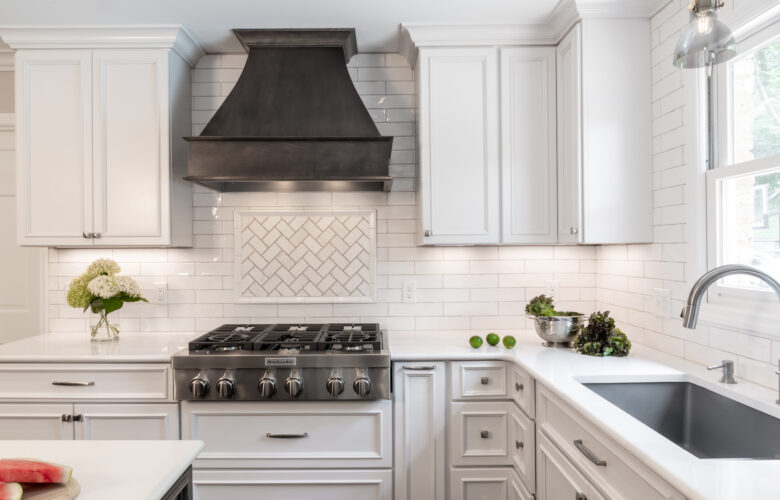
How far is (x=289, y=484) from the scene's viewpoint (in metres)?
2.48

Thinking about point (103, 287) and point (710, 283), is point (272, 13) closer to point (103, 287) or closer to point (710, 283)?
point (103, 287)

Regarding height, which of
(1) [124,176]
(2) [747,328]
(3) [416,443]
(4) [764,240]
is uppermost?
(1) [124,176]

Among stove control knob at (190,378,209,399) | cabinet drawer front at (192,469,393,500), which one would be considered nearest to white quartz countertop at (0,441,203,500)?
stove control knob at (190,378,209,399)

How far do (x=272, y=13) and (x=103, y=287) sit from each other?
166 centimetres

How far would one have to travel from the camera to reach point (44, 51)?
2775mm

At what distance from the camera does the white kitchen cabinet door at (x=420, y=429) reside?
8.23 feet

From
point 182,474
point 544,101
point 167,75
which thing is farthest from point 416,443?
point 167,75

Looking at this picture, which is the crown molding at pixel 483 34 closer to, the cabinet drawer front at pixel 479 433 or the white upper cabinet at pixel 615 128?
the white upper cabinet at pixel 615 128

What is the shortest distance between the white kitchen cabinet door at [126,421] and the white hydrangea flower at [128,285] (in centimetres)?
60

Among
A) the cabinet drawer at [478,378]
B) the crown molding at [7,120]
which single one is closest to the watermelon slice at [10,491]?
the cabinet drawer at [478,378]

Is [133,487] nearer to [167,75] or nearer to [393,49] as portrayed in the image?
[167,75]

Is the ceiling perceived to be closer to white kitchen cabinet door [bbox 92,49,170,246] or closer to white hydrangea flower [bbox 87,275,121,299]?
white kitchen cabinet door [bbox 92,49,170,246]

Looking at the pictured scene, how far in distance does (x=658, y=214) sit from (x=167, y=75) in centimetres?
257

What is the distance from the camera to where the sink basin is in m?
1.56
